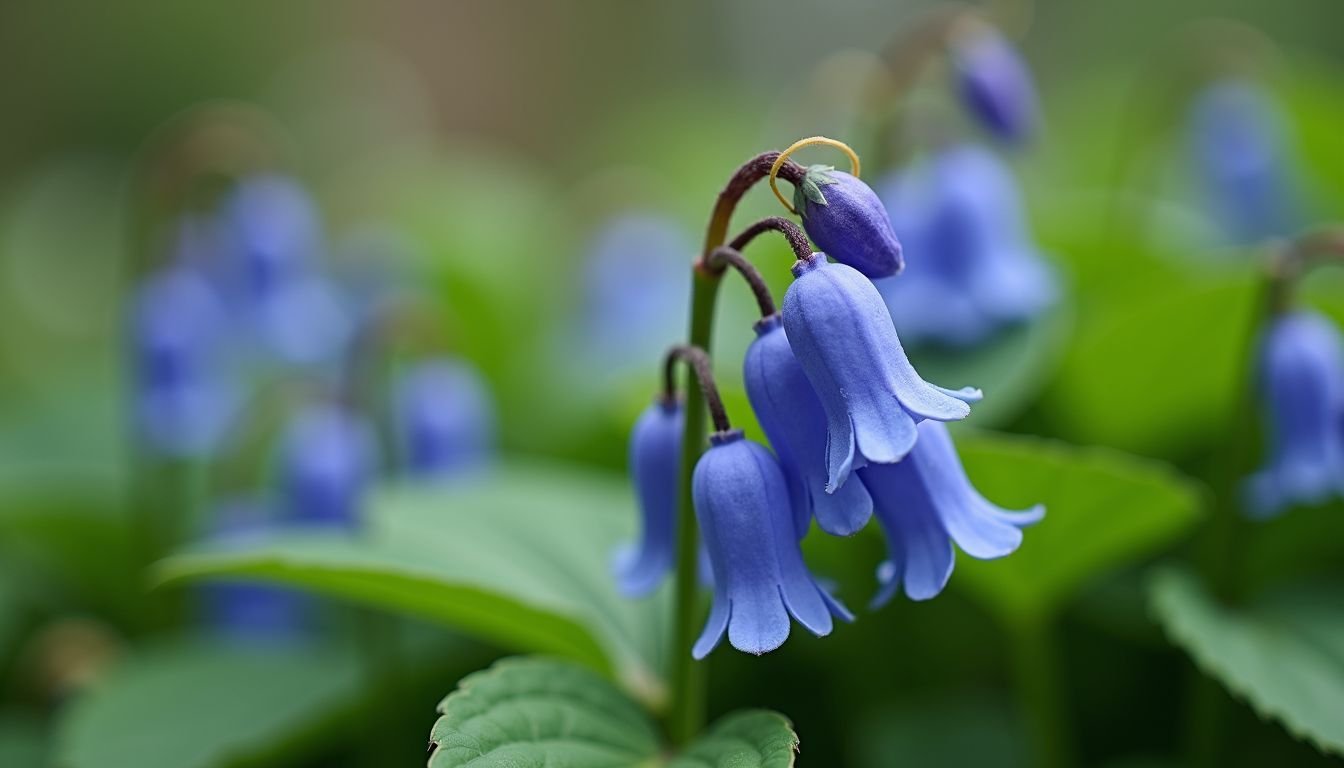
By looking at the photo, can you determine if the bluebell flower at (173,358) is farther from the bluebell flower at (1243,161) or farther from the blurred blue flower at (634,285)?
the bluebell flower at (1243,161)

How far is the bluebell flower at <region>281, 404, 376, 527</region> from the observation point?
7.50ft

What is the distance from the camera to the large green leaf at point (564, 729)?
1291 mm

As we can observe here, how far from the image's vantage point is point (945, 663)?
7.52ft

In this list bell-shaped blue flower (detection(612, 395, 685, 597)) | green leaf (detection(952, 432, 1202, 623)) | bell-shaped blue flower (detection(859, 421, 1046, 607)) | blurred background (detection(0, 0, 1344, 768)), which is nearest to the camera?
bell-shaped blue flower (detection(859, 421, 1046, 607))

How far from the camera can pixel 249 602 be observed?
8.14ft

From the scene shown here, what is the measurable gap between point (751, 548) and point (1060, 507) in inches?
23.4

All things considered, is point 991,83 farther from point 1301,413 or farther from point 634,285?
point 634,285

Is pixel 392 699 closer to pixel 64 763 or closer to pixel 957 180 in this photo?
pixel 64 763

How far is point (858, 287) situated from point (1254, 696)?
29.9 inches

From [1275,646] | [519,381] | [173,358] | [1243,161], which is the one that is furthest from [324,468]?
[1243,161]

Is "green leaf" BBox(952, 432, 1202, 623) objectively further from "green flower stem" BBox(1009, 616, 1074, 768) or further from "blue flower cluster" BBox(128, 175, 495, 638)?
"blue flower cluster" BBox(128, 175, 495, 638)

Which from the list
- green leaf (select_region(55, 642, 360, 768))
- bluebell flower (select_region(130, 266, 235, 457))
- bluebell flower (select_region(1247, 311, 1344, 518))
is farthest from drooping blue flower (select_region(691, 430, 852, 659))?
bluebell flower (select_region(130, 266, 235, 457))

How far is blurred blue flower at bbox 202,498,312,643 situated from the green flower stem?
1.41 metres

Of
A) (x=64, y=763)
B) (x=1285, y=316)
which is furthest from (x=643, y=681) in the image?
(x=1285, y=316)
